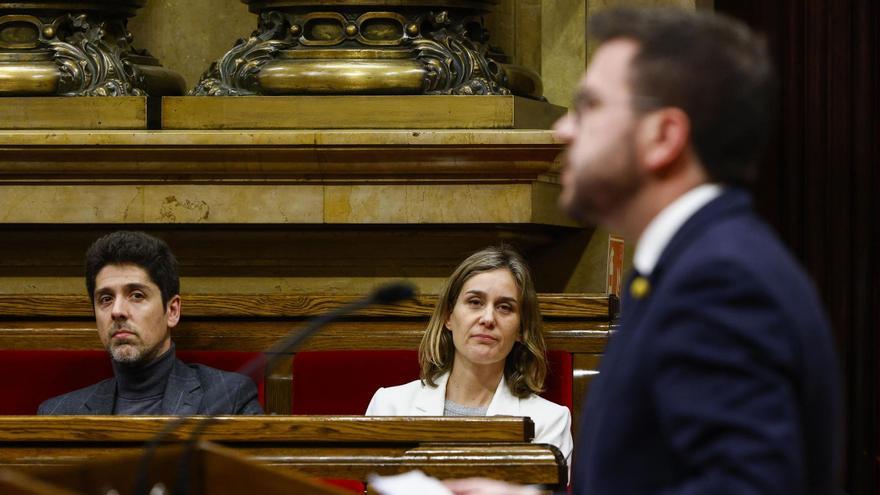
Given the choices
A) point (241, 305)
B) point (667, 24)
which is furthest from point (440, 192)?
point (667, 24)

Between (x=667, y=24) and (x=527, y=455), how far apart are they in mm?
1301

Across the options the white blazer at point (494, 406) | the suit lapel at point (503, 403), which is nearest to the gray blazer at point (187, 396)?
the white blazer at point (494, 406)

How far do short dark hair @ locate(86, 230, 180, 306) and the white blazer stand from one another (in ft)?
1.96

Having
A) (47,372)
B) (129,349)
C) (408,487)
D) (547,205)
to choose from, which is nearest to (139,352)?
(129,349)

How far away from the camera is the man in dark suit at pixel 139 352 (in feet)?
12.4

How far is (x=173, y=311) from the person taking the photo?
3.94 m

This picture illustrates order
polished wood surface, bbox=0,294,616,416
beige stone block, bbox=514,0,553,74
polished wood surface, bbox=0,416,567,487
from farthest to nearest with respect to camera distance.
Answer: beige stone block, bbox=514,0,553,74 → polished wood surface, bbox=0,294,616,416 → polished wood surface, bbox=0,416,567,487

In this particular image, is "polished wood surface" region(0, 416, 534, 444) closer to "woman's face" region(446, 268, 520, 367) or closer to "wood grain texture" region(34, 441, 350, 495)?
"woman's face" region(446, 268, 520, 367)

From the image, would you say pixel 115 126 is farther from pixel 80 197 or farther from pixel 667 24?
pixel 667 24

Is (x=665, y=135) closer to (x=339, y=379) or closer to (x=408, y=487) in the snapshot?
(x=408, y=487)

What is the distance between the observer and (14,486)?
1.66 metres

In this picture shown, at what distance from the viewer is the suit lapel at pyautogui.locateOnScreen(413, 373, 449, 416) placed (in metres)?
3.80

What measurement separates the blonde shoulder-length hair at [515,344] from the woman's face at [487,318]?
2cm

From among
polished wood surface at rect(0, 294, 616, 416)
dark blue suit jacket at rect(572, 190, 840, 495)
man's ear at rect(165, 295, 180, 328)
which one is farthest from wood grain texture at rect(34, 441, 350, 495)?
polished wood surface at rect(0, 294, 616, 416)
